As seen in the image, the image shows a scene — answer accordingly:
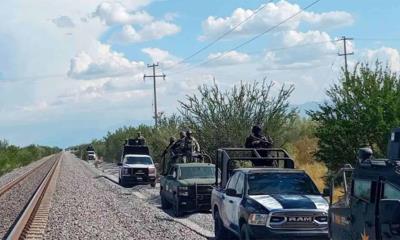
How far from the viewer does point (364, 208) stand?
870 cm

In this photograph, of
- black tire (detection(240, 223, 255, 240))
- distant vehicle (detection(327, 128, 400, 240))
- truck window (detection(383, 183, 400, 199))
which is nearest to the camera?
distant vehicle (detection(327, 128, 400, 240))

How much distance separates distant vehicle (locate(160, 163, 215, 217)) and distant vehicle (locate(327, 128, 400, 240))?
11.5 meters

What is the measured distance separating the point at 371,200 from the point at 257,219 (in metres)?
4.16

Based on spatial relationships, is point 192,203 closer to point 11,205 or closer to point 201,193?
point 201,193

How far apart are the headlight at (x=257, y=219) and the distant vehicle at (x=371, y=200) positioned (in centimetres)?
253

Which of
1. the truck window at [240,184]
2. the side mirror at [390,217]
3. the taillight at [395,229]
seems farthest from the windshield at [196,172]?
→ the taillight at [395,229]

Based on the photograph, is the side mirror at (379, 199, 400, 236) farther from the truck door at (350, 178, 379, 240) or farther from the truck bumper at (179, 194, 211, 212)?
the truck bumper at (179, 194, 211, 212)

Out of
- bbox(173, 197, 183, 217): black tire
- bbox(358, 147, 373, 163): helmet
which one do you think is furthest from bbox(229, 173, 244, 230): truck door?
bbox(173, 197, 183, 217): black tire

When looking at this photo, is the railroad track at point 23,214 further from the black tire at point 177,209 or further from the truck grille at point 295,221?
the truck grille at point 295,221

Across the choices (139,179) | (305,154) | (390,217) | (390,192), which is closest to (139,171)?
(139,179)

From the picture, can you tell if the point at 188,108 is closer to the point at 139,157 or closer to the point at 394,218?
the point at 139,157

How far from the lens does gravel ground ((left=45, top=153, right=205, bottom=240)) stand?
1698 cm

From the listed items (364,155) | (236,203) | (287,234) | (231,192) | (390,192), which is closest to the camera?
(390,192)

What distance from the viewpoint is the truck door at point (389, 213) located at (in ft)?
22.9
